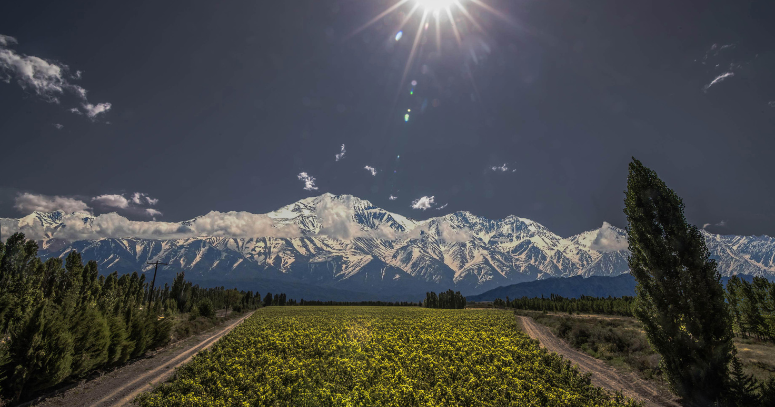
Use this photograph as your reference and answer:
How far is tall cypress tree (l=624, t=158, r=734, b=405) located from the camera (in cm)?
1445

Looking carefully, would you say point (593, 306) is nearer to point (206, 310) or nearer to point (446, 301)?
point (446, 301)

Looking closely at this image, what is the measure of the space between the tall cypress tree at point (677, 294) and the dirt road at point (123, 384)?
29987 mm

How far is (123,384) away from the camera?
20.4m

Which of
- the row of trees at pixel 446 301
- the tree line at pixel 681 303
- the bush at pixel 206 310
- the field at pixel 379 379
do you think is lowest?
the row of trees at pixel 446 301

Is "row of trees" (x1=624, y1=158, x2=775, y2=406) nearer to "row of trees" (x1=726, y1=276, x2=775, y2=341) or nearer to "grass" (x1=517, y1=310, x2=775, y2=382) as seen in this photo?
"grass" (x1=517, y1=310, x2=775, y2=382)

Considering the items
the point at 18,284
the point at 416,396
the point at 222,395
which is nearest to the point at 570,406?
the point at 416,396

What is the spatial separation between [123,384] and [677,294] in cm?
3514

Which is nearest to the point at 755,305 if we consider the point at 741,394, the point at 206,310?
the point at 741,394

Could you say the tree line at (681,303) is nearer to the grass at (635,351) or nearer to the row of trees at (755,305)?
the grass at (635,351)

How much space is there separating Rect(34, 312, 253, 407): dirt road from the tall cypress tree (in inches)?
1181

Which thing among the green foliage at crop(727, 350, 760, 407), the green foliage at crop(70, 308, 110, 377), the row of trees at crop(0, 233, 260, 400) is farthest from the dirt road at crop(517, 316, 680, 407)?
the green foliage at crop(70, 308, 110, 377)

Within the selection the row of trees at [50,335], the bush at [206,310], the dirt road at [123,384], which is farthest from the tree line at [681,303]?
the bush at [206,310]

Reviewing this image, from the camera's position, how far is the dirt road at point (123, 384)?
17094mm

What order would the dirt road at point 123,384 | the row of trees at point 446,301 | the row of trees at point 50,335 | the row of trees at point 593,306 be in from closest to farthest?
the row of trees at point 50,335, the dirt road at point 123,384, the row of trees at point 593,306, the row of trees at point 446,301
